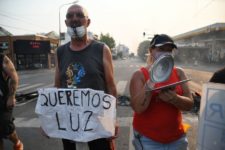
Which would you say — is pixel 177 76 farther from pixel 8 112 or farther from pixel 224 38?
pixel 224 38

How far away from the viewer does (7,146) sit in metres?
4.65

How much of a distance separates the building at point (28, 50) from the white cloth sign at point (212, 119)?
37781mm

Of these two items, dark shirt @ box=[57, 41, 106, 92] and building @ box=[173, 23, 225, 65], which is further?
building @ box=[173, 23, 225, 65]

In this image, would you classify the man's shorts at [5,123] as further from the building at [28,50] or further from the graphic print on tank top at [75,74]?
the building at [28,50]

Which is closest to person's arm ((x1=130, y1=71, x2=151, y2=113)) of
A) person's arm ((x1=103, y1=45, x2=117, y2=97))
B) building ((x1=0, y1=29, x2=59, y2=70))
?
person's arm ((x1=103, y1=45, x2=117, y2=97))

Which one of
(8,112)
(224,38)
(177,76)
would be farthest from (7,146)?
(224,38)

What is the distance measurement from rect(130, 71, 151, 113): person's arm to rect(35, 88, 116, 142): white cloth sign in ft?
0.76

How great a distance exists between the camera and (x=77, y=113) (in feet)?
8.17

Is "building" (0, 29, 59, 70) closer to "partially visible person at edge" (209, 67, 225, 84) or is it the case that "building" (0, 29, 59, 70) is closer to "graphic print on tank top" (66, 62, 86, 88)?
"graphic print on tank top" (66, 62, 86, 88)

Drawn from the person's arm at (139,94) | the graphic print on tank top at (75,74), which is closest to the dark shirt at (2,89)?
the graphic print on tank top at (75,74)

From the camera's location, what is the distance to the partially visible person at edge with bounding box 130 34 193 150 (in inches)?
89.4

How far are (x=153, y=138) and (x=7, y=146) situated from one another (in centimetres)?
324

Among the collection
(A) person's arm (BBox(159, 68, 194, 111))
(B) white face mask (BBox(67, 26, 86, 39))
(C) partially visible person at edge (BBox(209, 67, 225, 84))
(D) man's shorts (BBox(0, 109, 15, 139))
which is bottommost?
(D) man's shorts (BBox(0, 109, 15, 139))

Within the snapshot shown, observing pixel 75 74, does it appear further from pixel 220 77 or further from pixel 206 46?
pixel 206 46
